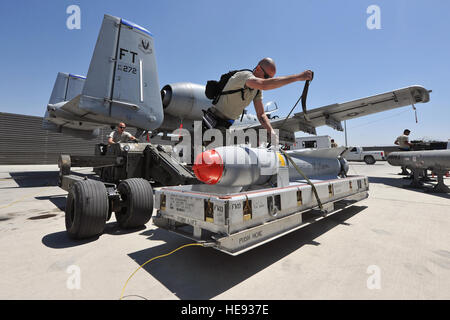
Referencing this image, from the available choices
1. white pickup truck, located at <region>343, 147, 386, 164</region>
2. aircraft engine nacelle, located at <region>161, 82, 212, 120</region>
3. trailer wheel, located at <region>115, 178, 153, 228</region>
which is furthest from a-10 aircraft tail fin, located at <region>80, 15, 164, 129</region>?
white pickup truck, located at <region>343, 147, 386, 164</region>

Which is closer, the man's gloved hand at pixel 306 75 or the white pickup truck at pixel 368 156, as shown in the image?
the man's gloved hand at pixel 306 75

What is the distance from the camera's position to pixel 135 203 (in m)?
3.28

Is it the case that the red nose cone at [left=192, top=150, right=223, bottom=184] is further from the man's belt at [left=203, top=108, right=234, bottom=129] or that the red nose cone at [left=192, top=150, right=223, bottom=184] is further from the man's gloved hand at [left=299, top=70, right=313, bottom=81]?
the man's gloved hand at [left=299, top=70, right=313, bottom=81]

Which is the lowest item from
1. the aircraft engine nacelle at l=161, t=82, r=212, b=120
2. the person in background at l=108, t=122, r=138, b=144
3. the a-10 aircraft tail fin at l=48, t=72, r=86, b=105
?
the person in background at l=108, t=122, r=138, b=144

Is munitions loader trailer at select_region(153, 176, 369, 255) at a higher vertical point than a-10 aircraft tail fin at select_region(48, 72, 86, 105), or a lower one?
lower

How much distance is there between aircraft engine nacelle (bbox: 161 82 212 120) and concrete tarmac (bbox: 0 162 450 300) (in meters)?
6.27

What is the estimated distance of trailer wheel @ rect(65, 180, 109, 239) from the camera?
110 inches

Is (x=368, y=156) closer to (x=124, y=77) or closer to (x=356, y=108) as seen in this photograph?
(x=356, y=108)

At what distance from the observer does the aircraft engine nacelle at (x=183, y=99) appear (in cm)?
886

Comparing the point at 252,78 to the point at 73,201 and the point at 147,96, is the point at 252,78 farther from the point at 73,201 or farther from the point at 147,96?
the point at 147,96

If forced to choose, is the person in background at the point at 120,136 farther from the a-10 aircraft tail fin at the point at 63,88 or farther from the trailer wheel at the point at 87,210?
the a-10 aircraft tail fin at the point at 63,88

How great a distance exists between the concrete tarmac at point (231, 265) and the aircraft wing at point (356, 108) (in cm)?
656

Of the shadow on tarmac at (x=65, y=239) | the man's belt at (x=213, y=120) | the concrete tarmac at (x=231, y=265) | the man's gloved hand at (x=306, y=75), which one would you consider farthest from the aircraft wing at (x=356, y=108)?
the shadow on tarmac at (x=65, y=239)
